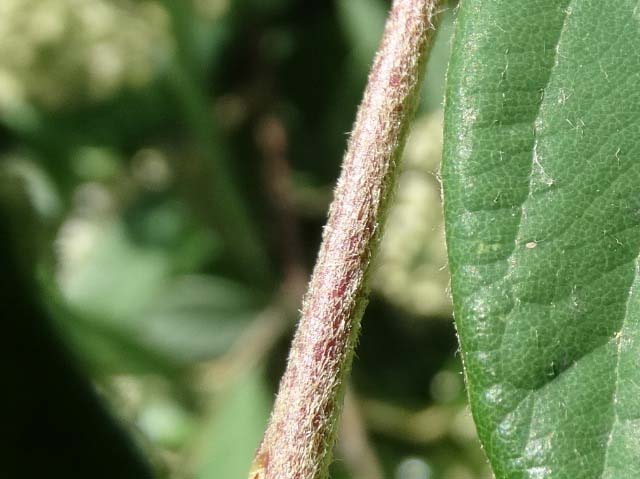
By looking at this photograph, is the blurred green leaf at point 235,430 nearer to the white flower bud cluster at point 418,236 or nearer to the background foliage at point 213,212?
the background foliage at point 213,212

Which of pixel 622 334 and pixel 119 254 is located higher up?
pixel 119 254

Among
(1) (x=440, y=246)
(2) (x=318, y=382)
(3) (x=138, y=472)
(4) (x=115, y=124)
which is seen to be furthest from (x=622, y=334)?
(4) (x=115, y=124)

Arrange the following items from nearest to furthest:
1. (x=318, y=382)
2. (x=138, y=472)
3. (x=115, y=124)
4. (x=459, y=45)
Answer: (x=318, y=382) → (x=459, y=45) → (x=138, y=472) → (x=115, y=124)

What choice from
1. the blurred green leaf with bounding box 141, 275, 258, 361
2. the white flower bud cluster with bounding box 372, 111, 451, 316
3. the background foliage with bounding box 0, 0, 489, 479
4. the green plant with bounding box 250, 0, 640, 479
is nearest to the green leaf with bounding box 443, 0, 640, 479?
the green plant with bounding box 250, 0, 640, 479

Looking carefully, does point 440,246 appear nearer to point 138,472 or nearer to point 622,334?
point 138,472

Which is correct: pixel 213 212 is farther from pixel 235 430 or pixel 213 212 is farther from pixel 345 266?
pixel 345 266

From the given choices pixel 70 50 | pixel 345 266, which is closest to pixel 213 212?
pixel 70 50

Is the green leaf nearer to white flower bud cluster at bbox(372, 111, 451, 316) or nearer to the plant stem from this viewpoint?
the plant stem

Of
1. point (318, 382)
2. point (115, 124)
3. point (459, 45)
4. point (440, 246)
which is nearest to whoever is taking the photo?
point (318, 382)
